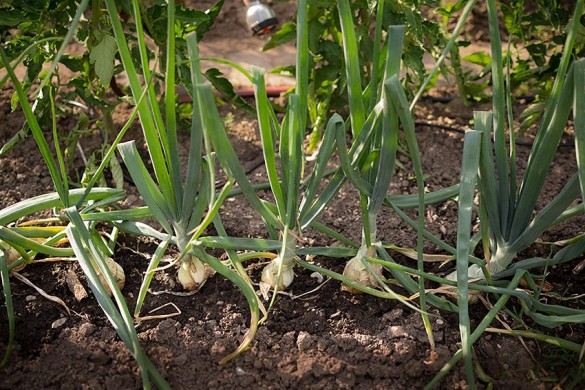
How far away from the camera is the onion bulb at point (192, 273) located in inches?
59.6

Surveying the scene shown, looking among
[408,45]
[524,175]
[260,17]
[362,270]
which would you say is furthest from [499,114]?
[260,17]

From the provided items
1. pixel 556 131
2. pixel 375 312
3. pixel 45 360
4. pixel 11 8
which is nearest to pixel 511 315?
pixel 375 312

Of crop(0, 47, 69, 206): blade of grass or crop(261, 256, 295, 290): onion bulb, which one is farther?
crop(261, 256, 295, 290): onion bulb

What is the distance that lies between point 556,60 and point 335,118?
3.24ft

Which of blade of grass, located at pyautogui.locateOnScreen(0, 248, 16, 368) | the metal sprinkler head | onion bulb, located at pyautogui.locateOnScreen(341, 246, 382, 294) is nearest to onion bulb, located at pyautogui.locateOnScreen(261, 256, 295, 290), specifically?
onion bulb, located at pyautogui.locateOnScreen(341, 246, 382, 294)

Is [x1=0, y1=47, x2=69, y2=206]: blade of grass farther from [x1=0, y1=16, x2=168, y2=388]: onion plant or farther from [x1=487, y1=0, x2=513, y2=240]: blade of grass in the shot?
[x1=487, y1=0, x2=513, y2=240]: blade of grass

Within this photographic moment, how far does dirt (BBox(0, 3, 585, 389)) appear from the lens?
4.51ft

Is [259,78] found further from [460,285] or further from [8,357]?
[8,357]

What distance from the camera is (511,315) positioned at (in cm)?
146

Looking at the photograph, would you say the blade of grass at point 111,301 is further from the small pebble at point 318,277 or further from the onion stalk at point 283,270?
the small pebble at point 318,277

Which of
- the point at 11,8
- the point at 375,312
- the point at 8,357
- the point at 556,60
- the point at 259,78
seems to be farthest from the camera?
the point at 556,60

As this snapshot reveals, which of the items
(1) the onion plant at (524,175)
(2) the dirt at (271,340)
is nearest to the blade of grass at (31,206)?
(2) the dirt at (271,340)

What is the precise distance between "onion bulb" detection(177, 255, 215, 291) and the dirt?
39 millimetres

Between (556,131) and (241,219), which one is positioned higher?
(556,131)
